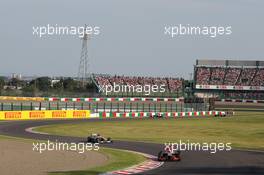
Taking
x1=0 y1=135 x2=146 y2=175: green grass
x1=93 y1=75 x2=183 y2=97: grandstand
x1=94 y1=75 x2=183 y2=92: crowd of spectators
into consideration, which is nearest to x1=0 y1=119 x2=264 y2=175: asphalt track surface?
x1=0 y1=135 x2=146 y2=175: green grass

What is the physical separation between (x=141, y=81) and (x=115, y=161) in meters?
63.6

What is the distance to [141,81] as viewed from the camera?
284 ft

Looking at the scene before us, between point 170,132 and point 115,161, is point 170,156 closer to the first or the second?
point 115,161

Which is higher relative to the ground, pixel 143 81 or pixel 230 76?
pixel 230 76

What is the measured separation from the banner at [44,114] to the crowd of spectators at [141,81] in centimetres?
2618

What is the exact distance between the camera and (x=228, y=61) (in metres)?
102

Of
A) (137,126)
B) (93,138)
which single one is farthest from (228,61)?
(93,138)

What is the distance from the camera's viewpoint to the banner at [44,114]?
48.8 m

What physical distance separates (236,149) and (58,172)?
12681 millimetres

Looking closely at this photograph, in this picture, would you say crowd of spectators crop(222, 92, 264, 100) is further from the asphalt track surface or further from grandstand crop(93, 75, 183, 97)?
the asphalt track surface

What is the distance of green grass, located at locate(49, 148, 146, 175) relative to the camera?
760 inches

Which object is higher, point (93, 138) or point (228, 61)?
point (228, 61)

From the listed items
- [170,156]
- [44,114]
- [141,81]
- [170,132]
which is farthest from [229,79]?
[170,156]

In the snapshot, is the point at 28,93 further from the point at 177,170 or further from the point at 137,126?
the point at 177,170
